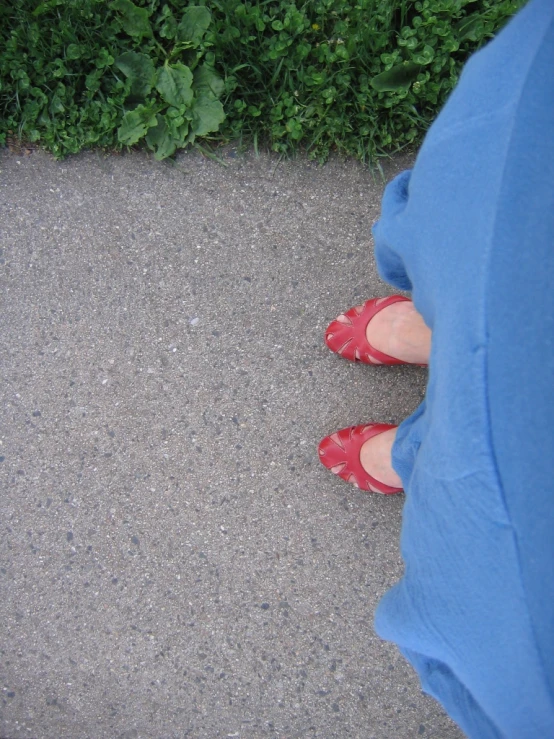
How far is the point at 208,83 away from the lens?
189 cm

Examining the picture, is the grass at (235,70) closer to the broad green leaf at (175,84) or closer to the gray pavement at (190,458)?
the broad green leaf at (175,84)

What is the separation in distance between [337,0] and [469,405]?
1644mm

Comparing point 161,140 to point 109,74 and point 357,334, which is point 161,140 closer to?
point 109,74

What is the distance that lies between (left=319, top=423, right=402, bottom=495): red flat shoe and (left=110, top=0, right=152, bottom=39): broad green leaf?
150cm

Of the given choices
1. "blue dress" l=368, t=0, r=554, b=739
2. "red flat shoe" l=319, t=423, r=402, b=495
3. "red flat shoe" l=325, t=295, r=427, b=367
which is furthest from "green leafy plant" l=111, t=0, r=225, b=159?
"blue dress" l=368, t=0, r=554, b=739

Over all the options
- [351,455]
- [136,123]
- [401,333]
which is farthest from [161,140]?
[351,455]

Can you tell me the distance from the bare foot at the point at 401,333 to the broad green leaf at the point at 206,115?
0.85 meters

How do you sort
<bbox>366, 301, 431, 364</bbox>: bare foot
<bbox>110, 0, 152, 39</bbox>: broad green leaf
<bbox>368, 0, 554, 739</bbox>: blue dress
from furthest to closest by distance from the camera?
<bbox>110, 0, 152, 39</bbox>: broad green leaf, <bbox>366, 301, 431, 364</bbox>: bare foot, <bbox>368, 0, 554, 739</bbox>: blue dress

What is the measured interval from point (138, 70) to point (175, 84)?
0.14 m

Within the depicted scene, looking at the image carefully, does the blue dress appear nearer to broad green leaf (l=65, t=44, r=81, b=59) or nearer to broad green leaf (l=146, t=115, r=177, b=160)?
broad green leaf (l=146, t=115, r=177, b=160)

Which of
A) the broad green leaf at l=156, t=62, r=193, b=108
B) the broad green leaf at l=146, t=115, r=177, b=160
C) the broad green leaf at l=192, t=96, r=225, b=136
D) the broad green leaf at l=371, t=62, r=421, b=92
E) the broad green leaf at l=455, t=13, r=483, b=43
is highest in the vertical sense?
the broad green leaf at l=455, t=13, r=483, b=43

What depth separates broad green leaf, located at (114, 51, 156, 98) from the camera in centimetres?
187

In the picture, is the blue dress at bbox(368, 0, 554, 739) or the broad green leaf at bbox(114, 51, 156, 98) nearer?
the blue dress at bbox(368, 0, 554, 739)

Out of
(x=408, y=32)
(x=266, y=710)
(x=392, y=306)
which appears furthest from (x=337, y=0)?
(x=266, y=710)
